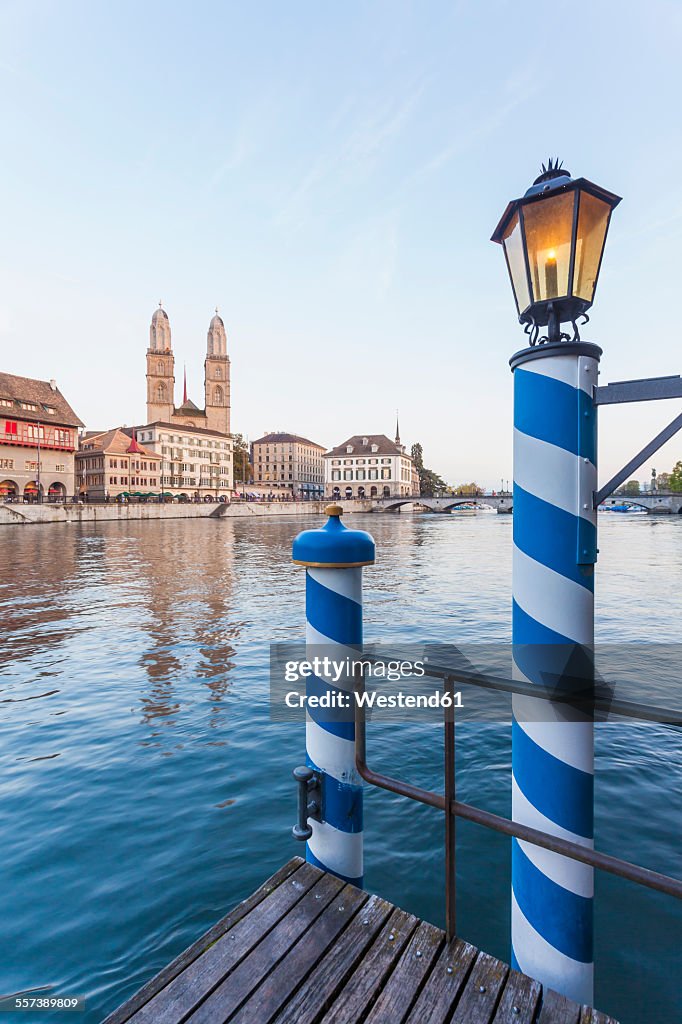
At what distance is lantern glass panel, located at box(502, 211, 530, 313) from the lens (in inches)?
97.0

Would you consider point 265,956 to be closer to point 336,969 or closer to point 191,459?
point 336,969

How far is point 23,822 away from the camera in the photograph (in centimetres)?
439

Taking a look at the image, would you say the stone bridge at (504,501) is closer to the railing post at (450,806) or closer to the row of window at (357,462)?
the row of window at (357,462)

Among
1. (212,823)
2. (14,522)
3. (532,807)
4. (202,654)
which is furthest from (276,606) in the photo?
(14,522)

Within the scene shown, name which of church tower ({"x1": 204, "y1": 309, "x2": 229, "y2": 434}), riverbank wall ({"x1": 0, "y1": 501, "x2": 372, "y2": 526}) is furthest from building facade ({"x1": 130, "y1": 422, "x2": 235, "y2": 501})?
church tower ({"x1": 204, "y1": 309, "x2": 229, "y2": 434})

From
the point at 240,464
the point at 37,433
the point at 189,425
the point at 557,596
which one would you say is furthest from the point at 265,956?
the point at 240,464

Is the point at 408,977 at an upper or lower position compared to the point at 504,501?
lower

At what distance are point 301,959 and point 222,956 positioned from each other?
1.08 ft

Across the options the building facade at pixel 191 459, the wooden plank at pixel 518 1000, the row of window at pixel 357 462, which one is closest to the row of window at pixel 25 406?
the building facade at pixel 191 459

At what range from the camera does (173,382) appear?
376ft

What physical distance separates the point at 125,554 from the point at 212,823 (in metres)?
22.7

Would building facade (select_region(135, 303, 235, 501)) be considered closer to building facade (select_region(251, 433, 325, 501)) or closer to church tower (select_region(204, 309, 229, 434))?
church tower (select_region(204, 309, 229, 434))

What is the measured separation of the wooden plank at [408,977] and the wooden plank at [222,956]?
563mm

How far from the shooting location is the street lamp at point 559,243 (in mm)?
2285
